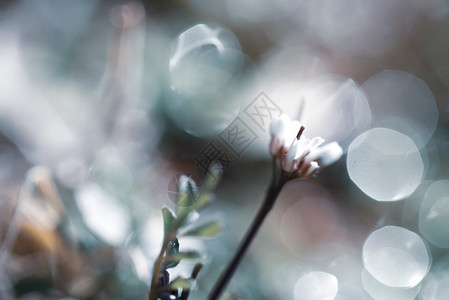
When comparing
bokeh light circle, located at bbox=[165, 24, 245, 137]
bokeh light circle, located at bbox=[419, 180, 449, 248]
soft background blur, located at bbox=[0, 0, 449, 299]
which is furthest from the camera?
bokeh light circle, located at bbox=[165, 24, 245, 137]

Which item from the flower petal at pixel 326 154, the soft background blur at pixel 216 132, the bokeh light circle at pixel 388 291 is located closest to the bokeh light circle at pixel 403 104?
the soft background blur at pixel 216 132

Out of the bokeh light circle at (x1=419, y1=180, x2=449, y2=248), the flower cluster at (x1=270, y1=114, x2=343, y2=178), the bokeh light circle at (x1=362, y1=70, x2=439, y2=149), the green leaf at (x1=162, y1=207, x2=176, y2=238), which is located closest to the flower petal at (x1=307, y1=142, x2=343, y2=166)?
the flower cluster at (x1=270, y1=114, x2=343, y2=178)

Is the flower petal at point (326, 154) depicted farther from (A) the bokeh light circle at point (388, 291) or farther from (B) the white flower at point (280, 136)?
(A) the bokeh light circle at point (388, 291)

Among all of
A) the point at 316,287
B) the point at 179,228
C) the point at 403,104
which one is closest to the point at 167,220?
the point at 179,228

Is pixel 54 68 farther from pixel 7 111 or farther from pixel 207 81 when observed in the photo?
pixel 207 81

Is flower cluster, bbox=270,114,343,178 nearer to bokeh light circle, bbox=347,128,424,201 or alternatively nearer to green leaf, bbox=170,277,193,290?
green leaf, bbox=170,277,193,290

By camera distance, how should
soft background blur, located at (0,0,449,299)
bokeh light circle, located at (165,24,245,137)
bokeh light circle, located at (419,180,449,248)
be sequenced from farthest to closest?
bokeh light circle, located at (165,24,245,137), bokeh light circle, located at (419,180,449,248), soft background blur, located at (0,0,449,299)

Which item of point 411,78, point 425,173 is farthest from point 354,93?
point 425,173
